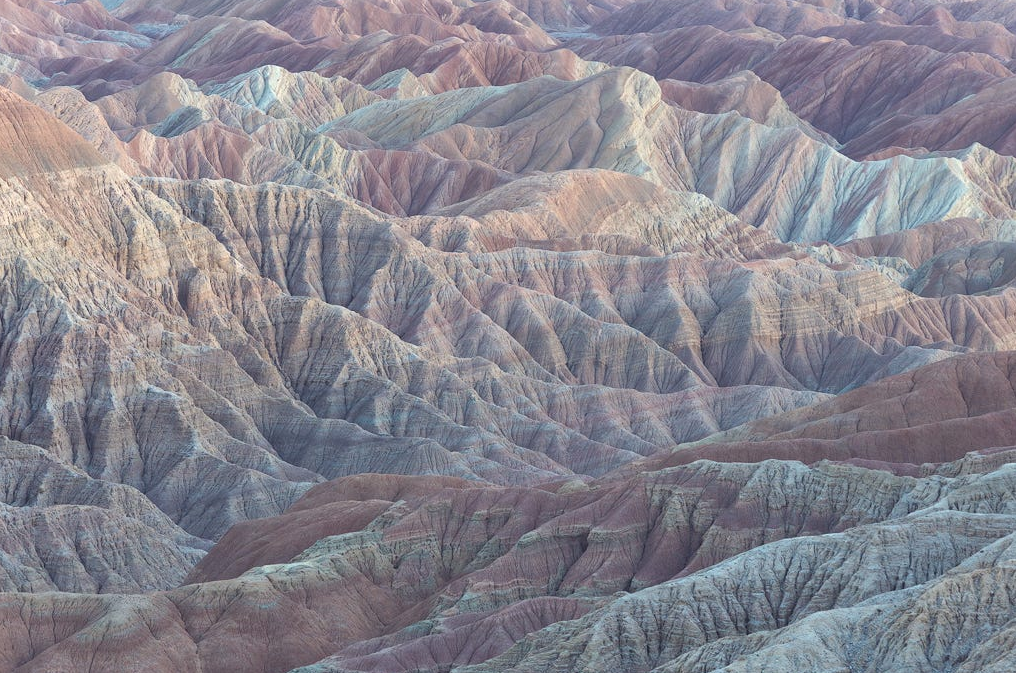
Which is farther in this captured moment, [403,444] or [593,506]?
[403,444]

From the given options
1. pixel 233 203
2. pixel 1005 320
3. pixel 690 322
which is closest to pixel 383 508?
pixel 233 203

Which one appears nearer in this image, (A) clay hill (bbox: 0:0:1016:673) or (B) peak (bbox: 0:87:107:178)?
(A) clay hill (bbox: 0:0:1016:673)

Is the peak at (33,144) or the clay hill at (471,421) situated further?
the peak at (33,144)

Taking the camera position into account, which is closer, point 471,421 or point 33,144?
point 33,144

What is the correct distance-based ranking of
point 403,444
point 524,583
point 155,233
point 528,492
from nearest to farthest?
1. point 524,583
2. point 528,492
3. point 403,444
4. point 155,233

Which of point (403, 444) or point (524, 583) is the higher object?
point (524, 583)

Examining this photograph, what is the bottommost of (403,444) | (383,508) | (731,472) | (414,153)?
(414,153)

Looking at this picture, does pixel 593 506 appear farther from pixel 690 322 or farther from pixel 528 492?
pixel 690 322

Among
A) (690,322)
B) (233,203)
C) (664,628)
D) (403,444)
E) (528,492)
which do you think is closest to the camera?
(664,628)
